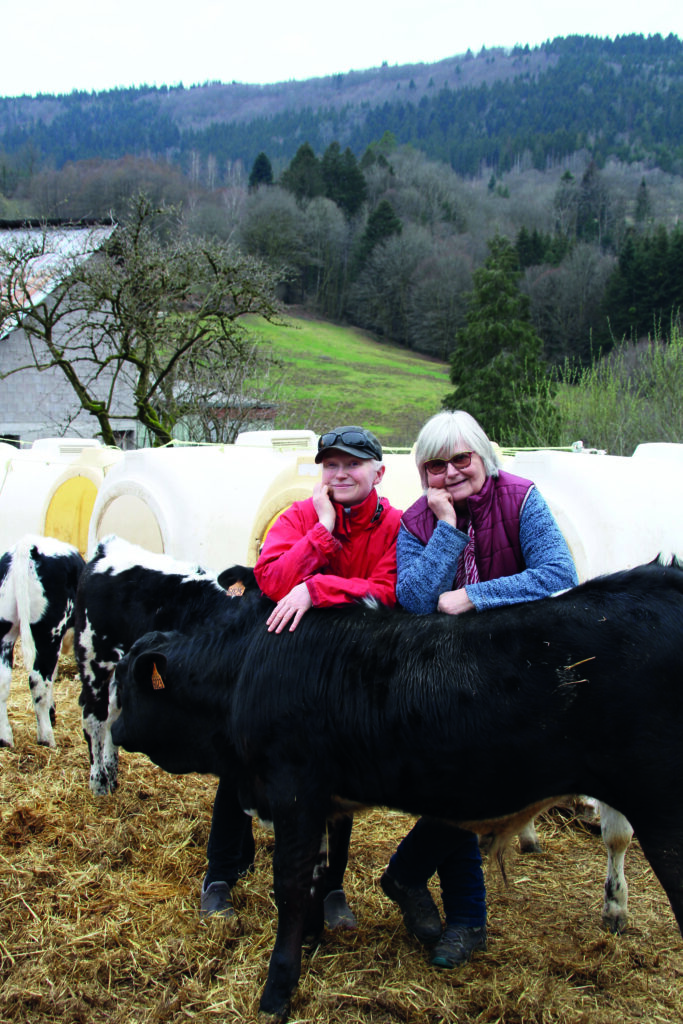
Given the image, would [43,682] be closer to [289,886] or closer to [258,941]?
[258,941]

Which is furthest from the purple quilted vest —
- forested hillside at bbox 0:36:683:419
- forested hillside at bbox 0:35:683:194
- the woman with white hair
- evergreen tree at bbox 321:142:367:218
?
forested hillside at bbox 0:35:683:194

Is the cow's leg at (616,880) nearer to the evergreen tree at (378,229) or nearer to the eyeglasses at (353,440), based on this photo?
the eyeglasses at (353,440)

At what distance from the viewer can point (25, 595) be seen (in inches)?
199

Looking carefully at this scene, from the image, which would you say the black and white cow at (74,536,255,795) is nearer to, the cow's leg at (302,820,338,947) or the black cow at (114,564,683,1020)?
the black cow at (114,564,683,1020)

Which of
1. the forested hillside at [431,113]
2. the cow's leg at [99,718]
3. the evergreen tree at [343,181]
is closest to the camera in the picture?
the cow's leg at [99,718]

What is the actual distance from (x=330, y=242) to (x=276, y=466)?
5932 centimetres

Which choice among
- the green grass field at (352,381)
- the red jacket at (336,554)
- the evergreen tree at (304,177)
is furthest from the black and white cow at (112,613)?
the evergreen tree at (304,177)

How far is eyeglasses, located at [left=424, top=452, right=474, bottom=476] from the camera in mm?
2609

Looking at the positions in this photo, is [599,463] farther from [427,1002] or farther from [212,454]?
[427,1002]

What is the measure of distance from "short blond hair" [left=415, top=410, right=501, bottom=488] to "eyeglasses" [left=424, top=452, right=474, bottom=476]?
0.5 inches

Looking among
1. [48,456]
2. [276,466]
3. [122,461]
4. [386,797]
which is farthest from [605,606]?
[48,456]

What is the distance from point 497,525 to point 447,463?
266mm

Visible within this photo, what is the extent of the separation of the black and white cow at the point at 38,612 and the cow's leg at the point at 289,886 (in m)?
2.96

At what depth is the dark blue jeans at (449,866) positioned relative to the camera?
2.83 meters
